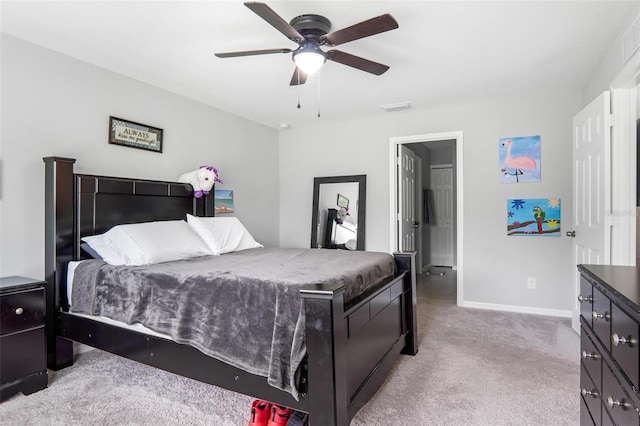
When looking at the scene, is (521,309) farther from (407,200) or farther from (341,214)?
(341,214)

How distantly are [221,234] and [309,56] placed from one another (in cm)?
181

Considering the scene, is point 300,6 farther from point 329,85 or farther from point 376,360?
point 376,360

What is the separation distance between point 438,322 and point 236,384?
2461 mm

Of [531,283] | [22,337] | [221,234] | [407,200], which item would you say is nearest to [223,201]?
[221,234]

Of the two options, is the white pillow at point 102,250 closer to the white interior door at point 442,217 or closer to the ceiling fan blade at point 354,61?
the ceiling fan blade at point 354,61

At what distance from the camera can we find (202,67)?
3098 millimetres

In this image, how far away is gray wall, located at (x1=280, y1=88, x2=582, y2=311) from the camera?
380 centimetres

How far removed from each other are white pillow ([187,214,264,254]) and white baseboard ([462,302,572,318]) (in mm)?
2678

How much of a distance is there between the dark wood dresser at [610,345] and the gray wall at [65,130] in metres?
3.38

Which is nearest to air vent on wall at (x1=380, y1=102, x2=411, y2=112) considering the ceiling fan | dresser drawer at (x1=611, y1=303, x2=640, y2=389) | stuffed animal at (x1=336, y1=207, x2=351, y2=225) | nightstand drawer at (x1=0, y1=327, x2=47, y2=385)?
stuffed animal at (x1=336, y1=207, x2=351, y2=225)

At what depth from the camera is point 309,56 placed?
7.23 feet

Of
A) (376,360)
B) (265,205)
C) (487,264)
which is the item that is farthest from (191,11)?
(487,264)

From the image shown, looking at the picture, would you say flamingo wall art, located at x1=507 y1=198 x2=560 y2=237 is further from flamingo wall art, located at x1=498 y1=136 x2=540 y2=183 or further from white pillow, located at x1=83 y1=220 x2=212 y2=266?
white pillow, located at x1=83 y1=220 x2=212 y2=266

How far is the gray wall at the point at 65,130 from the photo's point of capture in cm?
250
